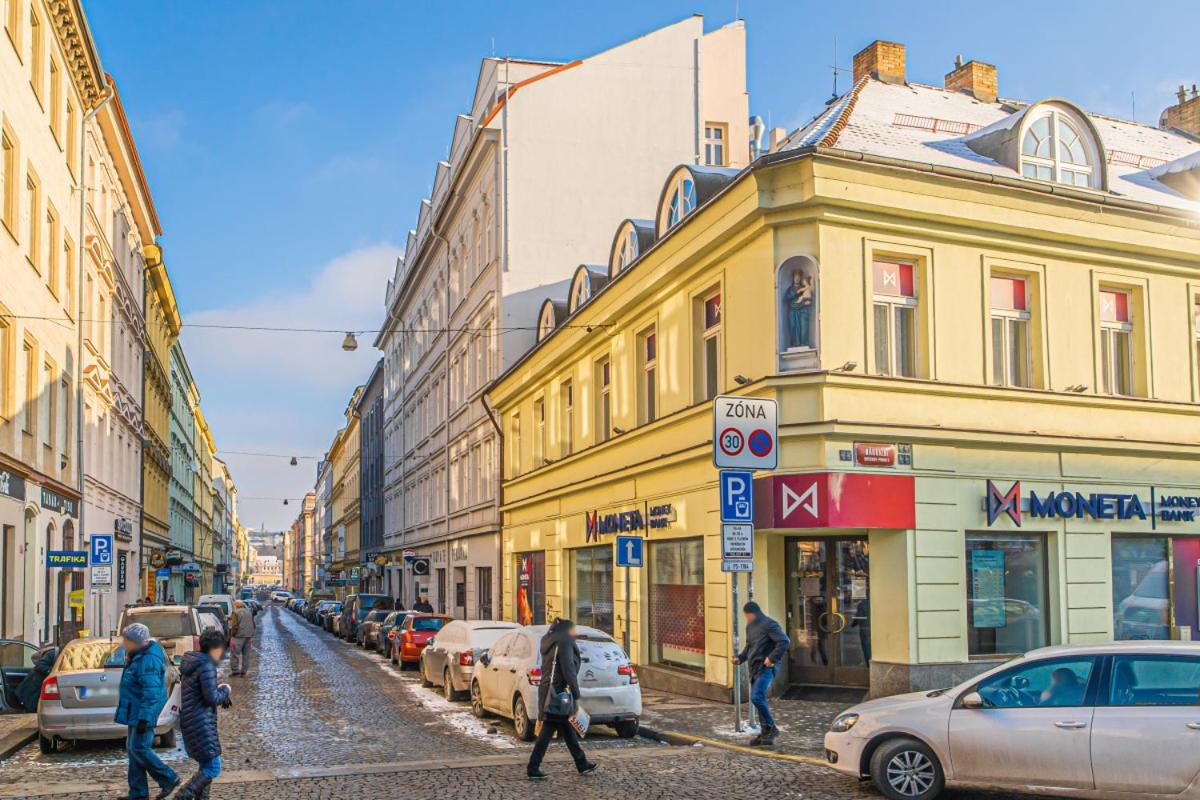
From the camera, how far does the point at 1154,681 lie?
913 cm

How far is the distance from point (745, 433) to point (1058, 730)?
19.4 feet

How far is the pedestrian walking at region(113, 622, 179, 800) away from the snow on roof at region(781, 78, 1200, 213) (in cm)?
1112

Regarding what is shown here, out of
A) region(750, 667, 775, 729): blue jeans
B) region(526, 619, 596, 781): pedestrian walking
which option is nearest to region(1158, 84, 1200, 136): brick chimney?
region(750, 667, 775, 729): blue jeans

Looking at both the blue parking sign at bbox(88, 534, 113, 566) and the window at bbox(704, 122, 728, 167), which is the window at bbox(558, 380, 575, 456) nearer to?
the blue parking sign at bbox(88, 534, 113, 566)

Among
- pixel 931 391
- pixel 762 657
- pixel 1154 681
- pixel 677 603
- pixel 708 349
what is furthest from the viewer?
Answer: pixel 677 603

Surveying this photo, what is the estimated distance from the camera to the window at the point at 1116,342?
18.4 metres

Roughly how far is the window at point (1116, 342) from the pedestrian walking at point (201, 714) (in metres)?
14.3

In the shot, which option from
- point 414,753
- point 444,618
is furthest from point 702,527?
point 444,618

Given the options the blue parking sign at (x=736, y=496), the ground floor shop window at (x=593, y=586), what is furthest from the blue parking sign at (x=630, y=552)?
the ground floor shop window at (x=593, y=586)

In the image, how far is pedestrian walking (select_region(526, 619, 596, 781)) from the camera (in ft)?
37.2

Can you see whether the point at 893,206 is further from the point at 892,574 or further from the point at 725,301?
the point at 892,574

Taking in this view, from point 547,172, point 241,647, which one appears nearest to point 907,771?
point 241,647

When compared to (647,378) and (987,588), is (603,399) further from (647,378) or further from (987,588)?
(987,588)

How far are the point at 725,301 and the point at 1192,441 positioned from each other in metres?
7.84
